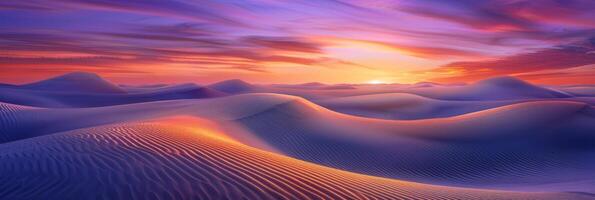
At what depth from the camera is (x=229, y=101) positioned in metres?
23.8

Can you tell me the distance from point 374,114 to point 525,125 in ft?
63.3

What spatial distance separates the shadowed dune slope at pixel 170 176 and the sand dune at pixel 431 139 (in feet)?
21.1

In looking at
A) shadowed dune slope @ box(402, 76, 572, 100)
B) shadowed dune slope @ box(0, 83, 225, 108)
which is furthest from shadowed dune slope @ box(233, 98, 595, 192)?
shadowed dune slope @ box(402, 76, 572, 100)

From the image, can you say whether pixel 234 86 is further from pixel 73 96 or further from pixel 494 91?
pixel 494 91

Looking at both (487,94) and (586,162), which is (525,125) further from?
(487,94)

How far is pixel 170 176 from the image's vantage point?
521cm

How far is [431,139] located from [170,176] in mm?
13863

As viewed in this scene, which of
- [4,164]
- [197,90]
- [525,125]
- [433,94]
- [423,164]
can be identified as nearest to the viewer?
[4,164]

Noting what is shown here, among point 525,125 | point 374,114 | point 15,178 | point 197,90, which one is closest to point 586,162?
point 525,125

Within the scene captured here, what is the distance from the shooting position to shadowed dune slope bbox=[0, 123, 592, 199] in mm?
4703

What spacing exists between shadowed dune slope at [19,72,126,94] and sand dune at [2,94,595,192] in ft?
188

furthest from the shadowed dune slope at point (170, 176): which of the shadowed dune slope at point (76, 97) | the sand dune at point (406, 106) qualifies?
the shadowed dune slope at point (76, 97)

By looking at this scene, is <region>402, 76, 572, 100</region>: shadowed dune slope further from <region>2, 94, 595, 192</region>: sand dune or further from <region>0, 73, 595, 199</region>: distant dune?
<region>2, 94, 595, 192</region>: sand dune

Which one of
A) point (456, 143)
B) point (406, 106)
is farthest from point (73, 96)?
point (456, 143)
